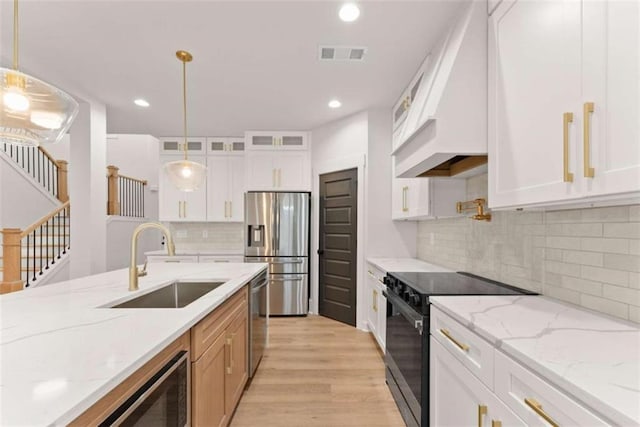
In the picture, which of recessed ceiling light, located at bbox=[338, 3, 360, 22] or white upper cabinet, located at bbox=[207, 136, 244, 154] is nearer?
recessed ceiling light, located at bbox=[338, 3, 360, 22]

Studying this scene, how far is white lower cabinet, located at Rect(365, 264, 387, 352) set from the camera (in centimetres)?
306

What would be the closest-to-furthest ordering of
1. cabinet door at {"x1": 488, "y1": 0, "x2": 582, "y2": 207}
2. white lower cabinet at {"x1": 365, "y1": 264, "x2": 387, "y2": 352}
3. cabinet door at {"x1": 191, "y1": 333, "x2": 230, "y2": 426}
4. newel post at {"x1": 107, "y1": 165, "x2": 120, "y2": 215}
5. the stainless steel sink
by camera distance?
cabinet door at {"x1": 488, "y1": 0, "x2": 582, "y2": 207} < cabinet door at {"x1": 191, "y1": 333, "x2": 230, "y2": 426} < the stainless steel sink < white lower cabinet at {"x1": 365, "y1": 264, "x2": 387, "y2": 352} < newel post at {"x1": 107, "y1": 165, "x2": 120, "y2": 215}

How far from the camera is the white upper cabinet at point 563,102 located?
99 cm

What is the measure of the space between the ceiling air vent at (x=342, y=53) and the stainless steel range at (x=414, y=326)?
1.85m

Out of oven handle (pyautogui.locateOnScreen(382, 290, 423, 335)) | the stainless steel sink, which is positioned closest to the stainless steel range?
oven handle (pyautogui.locateOnScreen(382, 290, 423, 335))

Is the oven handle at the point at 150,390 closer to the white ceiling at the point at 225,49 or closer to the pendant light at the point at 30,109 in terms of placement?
the pendant light at the point at 30,109

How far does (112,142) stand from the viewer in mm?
7902

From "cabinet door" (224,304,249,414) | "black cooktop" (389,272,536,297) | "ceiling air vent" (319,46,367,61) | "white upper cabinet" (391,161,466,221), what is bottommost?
"cabinet door" (224,304,249,414)

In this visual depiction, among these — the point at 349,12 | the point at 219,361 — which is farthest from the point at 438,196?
the point at 219,361

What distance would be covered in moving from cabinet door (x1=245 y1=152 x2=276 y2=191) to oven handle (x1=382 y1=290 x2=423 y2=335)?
2.97m

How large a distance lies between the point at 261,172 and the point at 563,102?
161 inches

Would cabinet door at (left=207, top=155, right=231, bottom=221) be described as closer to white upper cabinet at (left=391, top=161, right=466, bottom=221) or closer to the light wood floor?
the light wood floor

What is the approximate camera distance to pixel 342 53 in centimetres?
266

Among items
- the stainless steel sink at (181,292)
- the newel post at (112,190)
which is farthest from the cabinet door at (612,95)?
the newel post at (112,190)
